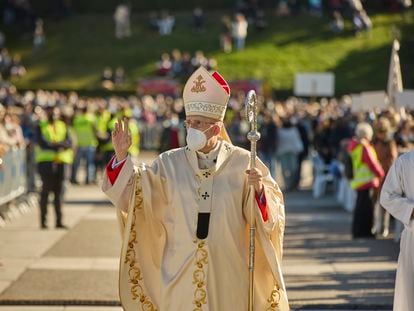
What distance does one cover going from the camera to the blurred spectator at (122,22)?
59.0 metres

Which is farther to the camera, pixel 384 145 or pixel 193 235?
pixel 384 145

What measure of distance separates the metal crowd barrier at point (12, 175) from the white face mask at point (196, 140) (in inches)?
442

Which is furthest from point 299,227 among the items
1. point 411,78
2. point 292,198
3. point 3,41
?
point 3,41

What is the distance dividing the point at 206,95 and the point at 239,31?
4741 centimetres

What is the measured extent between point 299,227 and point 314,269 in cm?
484

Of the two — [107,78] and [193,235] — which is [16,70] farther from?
[193,235]

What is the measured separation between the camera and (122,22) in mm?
59625

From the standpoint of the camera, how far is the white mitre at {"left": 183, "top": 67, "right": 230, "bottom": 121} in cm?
838

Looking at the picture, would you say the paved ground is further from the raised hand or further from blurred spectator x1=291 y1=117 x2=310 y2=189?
blurred spectator x1=291 y1=117 x2=310 y2=189

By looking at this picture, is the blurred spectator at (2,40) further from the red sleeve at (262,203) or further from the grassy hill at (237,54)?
the red sleeve at (262,203)

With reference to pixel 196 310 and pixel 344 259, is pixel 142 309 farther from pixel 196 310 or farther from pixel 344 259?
pixel 344 259

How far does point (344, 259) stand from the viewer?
51.6 feet

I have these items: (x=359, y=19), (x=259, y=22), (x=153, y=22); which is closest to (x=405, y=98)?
(x=359, y=19)

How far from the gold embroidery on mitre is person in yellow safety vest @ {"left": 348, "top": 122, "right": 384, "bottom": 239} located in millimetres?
9324
